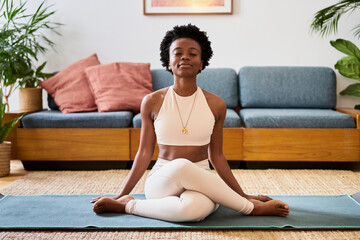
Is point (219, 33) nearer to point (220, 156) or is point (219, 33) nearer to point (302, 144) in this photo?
point (302, 144)

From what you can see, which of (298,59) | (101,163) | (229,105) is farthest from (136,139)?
(298,59)

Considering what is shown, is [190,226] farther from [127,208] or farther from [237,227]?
[127,208]

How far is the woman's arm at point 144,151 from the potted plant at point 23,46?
74.4 inches

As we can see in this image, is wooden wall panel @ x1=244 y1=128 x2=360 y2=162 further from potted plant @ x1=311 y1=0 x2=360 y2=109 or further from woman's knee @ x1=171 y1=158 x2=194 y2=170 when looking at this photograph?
woman's knee @ x1=171 y1=158 x2=194 y2=170

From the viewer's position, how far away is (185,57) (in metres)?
2.27

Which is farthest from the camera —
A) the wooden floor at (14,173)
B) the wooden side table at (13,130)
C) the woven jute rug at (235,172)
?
the wooden side table at (13,130)

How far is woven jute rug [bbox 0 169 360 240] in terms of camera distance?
2072 mm

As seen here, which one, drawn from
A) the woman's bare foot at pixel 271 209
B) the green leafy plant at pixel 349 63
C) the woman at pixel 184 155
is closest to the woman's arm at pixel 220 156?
the woman at pixel 184 155

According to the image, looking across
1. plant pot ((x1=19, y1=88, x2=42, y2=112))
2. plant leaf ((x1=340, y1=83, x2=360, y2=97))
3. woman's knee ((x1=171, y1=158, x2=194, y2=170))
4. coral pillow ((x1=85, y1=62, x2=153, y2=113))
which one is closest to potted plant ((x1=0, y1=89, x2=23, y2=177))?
plant pot ((x1=19, y1=88, x2=42, y2=112))

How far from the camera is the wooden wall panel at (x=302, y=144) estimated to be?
359 centimetres

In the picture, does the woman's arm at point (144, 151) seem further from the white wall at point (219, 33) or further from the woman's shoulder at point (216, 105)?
the white wall at point (219, 33)

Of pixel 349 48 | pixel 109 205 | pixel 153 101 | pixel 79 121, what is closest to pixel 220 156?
pixel 153 101

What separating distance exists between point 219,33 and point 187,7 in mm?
399

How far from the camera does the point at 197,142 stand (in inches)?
92.7
